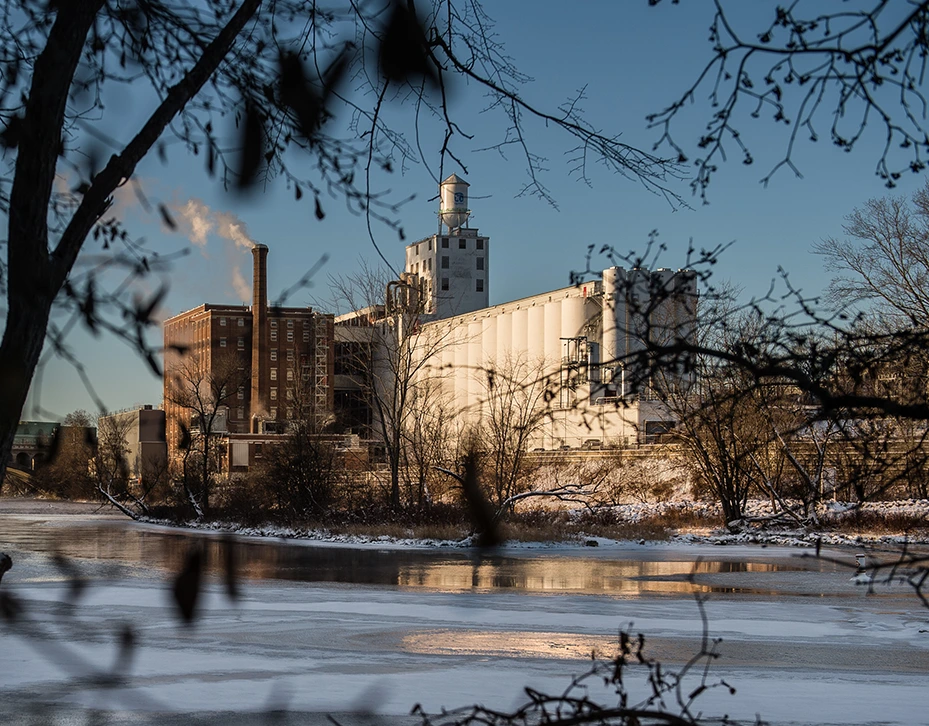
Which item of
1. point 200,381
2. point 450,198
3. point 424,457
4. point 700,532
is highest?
point 450,198

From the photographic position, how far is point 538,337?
261 ft

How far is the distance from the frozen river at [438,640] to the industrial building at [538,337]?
1394 millimetres

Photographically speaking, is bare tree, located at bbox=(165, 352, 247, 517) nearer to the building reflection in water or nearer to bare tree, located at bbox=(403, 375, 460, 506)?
the building reflection in water

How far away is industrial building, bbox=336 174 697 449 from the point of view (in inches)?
130

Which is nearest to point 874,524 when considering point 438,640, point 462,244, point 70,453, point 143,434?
point 438,640

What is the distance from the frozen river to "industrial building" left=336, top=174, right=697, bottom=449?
139 cm

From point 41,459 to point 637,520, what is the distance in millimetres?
35985

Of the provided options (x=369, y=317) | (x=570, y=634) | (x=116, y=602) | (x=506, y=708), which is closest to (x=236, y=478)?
(x=369, y=317)

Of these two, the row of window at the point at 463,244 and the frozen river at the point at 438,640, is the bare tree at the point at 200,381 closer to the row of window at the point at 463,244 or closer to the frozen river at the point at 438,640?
the frozen river at the point at 438,640

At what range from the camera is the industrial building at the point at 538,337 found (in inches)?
130

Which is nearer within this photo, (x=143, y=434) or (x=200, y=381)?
(x=143, y=434)

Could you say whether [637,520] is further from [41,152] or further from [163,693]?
[41,152]

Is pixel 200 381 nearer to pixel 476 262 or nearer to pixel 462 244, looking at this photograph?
pixel 476 262

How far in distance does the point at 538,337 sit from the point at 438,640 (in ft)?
221
